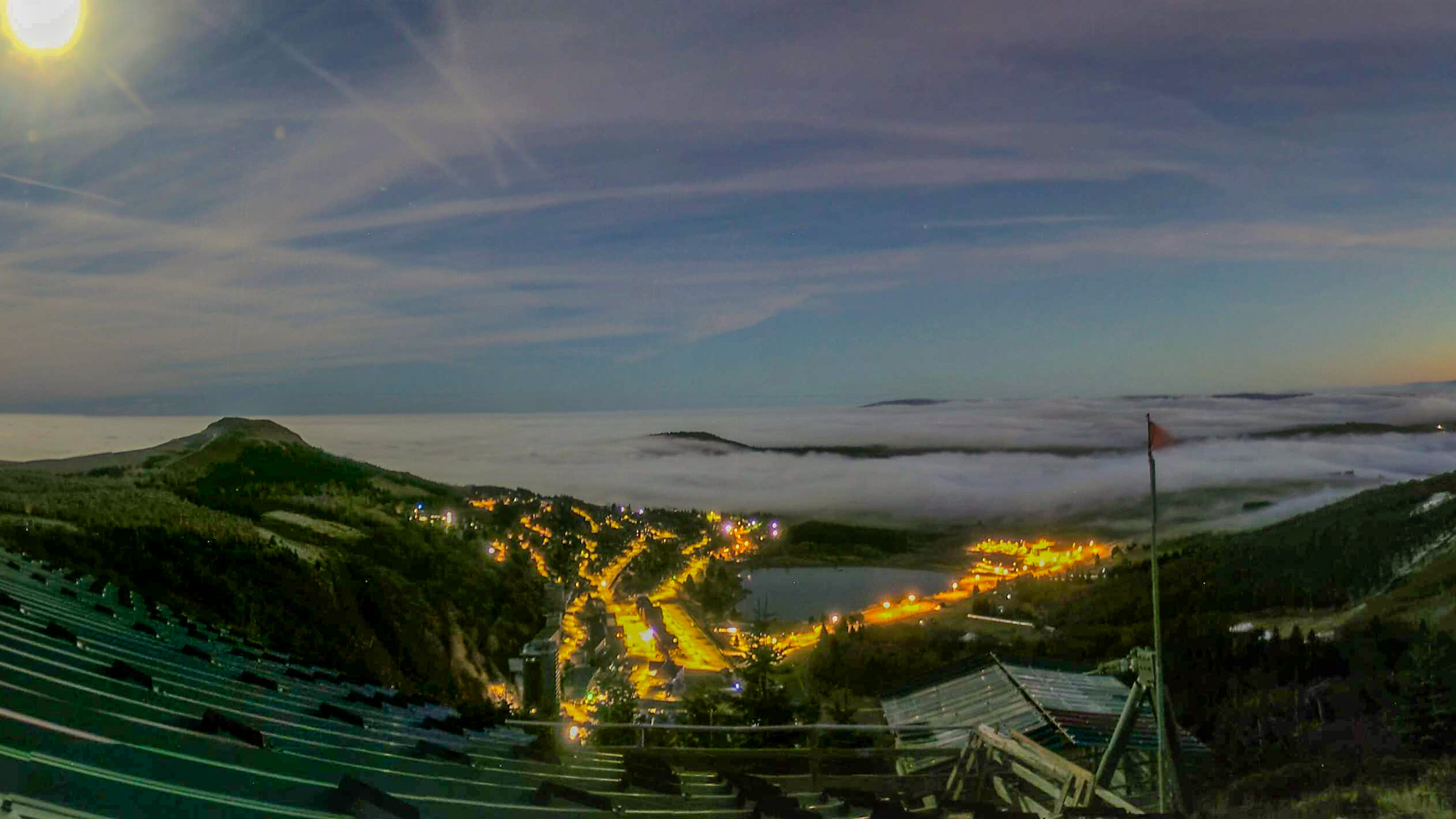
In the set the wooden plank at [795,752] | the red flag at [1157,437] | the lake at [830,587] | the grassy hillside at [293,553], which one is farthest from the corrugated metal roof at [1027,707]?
the lake at [830,587]

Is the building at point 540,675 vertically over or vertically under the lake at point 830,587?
over

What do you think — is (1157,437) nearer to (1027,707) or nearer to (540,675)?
(1027,707)

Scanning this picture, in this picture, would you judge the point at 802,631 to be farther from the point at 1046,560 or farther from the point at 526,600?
the point at 1046,560

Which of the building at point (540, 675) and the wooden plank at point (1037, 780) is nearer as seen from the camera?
the wooden plank at point (1037, 780)

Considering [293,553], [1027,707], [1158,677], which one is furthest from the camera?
[293,553]

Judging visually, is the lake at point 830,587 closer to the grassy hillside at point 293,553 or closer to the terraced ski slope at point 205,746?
the grassy hillside at point 293,553

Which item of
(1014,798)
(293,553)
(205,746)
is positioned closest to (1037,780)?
(1014,798)

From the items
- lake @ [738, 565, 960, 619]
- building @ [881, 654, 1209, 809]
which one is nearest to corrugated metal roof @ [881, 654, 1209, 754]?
building @ [881, 654, 1209, 809]

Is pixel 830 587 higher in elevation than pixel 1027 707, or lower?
lower

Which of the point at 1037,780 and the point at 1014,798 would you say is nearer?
the point at 1037,780
